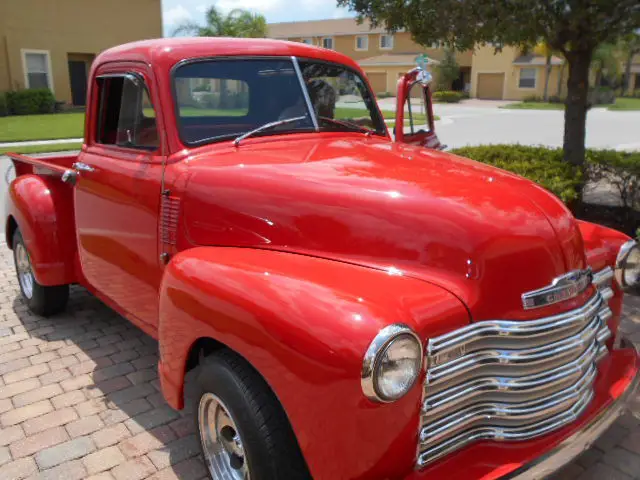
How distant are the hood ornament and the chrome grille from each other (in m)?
0.06

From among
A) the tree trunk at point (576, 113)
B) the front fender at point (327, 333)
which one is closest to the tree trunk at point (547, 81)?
the tree trunk at point (576, 113)

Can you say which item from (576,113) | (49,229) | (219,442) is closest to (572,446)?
(219,442)

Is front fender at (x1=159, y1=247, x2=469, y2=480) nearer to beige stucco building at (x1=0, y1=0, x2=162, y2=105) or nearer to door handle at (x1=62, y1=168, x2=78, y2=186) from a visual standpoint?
door handle at (x1=62, y1=168, x2=78, y2=186)

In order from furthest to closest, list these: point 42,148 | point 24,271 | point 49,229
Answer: point 42,148 < point 24,271 < point 49,229

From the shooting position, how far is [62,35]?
24.6 meters

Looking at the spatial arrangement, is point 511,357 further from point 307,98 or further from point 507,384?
point 307,98

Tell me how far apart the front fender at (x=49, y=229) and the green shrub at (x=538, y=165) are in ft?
14.4

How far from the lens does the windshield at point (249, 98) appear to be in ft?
10.5

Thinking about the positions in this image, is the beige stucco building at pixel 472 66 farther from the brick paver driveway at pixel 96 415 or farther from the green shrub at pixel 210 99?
the brick paver driveway at pixel 96 415

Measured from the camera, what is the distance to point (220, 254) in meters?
2.57

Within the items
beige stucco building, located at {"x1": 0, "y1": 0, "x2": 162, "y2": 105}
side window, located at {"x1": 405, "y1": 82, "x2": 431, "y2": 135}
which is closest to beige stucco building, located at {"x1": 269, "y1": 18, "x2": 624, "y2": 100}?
beige stucco building, located at {"x1": 0, "y1": 0, "x2": 162, "y2": 105}

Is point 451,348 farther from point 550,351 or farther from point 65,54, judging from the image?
point 65,54

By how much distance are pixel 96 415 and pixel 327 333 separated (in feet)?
6.66

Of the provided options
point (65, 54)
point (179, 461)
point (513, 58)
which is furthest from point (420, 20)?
point (513, 58)
